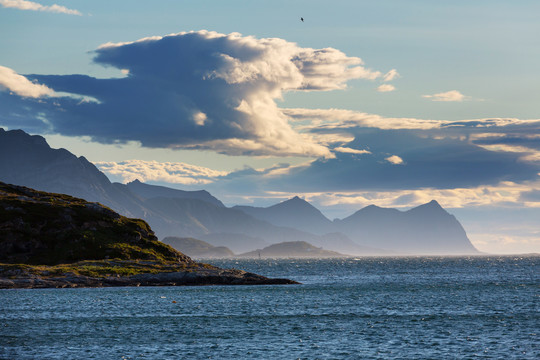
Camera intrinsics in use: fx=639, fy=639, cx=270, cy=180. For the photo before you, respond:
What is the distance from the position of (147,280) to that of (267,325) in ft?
286

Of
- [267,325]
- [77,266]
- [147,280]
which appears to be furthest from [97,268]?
[267,325]

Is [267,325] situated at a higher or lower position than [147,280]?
lower

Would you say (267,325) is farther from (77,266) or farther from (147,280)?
(77,266)

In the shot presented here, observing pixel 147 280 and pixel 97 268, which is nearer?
pixel 147 280

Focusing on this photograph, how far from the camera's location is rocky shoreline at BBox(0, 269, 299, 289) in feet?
507

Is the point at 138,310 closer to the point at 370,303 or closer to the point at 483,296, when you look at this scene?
the point at 370,303

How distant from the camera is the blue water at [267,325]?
2564 inches

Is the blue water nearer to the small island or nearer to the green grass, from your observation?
the small island

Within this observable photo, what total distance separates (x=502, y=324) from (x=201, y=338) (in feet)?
134

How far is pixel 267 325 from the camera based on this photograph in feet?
289

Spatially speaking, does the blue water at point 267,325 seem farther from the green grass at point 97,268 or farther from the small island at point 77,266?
the green grass at point 97,268

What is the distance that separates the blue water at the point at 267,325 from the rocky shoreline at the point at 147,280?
11.1 m

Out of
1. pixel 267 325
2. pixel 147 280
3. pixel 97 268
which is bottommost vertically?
pixel 267 325

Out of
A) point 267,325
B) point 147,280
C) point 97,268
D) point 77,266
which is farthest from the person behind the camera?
point 77,266
